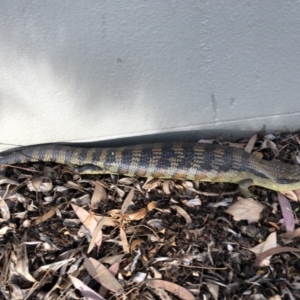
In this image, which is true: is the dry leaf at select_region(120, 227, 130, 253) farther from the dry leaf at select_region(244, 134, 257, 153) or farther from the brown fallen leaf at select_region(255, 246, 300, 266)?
the dry leaf at select_region(244, 134, 257, 153)

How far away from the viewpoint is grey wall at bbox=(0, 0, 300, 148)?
8.13 ft

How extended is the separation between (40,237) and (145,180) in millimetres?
996

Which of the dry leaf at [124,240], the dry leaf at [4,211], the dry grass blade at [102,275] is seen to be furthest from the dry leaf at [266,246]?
the dry leaf at [4,211]

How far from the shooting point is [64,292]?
8.68 ft

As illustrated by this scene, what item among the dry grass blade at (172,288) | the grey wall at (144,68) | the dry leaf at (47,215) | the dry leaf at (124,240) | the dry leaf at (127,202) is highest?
the grey wall at (144,68)

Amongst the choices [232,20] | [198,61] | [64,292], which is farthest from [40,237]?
[232,20]

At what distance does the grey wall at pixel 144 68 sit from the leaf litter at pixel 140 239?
1.68ft

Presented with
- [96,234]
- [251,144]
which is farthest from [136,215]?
[251,144]

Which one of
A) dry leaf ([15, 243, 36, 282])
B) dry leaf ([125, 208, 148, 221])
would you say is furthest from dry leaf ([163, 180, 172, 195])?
dry leaf ([15, 243, 36, 282])

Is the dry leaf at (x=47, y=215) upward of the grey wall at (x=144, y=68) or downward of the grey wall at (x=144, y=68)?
downward

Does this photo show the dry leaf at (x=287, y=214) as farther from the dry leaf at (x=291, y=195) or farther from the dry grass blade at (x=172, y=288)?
the dry grass blade at (x=172, y=288)

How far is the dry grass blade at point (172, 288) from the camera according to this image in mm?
2685

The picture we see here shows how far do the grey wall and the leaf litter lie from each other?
Answer: 1.68 feet

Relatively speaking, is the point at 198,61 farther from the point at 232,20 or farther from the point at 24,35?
the point at 24,35
